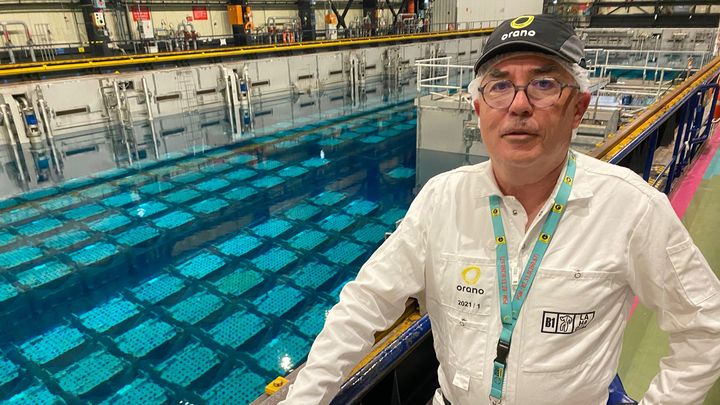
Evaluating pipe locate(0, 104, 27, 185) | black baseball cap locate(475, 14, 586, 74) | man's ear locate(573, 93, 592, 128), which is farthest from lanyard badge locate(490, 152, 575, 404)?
pipe locate(0, 104, 27, 185)

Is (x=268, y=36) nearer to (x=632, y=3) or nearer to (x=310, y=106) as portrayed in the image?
(x=310, y=106)

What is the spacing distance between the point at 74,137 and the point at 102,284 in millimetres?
6576

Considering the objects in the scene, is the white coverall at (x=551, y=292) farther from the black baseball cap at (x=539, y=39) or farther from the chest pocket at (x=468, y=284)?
the black baseball cap at (x=539, y=39)

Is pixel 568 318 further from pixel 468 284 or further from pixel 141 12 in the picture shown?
pixel 141 12

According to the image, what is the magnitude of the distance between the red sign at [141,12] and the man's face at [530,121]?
15.9m

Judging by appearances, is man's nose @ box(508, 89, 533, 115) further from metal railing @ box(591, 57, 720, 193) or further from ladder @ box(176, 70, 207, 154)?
ladder @ box(176, 70, 207, 154)

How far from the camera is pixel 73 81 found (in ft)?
31.4

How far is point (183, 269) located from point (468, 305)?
4.27m

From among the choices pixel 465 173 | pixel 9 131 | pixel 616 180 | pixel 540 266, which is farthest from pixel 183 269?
pixel 9 131

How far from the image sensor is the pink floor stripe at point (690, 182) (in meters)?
4.00

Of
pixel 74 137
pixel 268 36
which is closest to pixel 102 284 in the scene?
pixel 74 137

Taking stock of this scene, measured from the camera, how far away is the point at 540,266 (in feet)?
3.48

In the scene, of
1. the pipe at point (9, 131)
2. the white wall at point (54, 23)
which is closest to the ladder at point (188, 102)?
the pipe at point (9, 131)

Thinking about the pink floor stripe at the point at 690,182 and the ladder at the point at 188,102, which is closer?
the pink floor stripe at the point at 690,182
